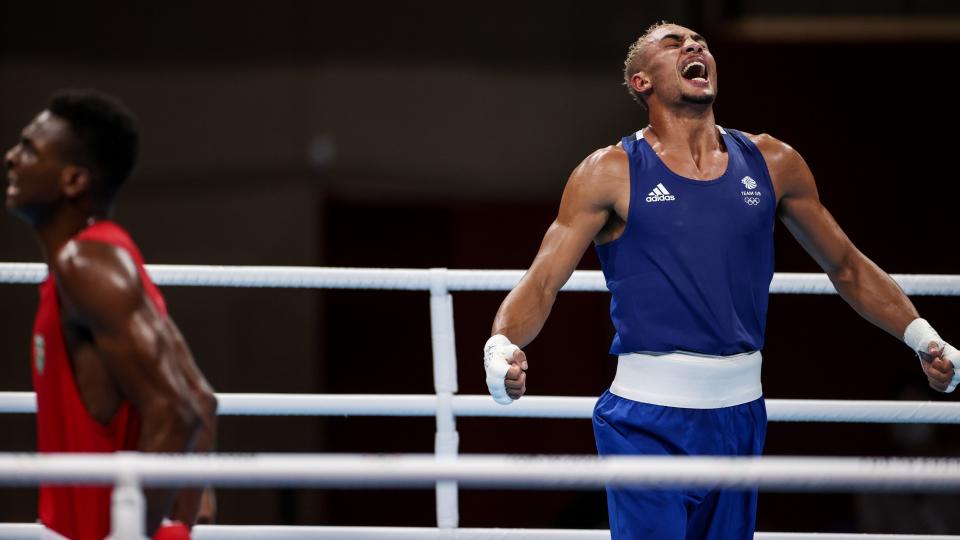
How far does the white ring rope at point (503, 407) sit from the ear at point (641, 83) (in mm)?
773

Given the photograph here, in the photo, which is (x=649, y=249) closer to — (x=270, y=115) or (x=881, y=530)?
(x=881, y=530)

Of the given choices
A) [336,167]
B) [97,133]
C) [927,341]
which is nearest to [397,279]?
[97,133]

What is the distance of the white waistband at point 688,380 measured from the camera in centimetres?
245

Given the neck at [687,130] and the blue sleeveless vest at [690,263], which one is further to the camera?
the neck at [687,130]

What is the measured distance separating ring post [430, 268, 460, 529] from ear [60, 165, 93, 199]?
115cm

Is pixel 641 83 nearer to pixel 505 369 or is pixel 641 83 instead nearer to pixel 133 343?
pixel 505 369

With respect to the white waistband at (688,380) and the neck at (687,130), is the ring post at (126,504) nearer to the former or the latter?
the white waistband at (688,380)

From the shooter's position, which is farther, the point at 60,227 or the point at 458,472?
the point at 60,227

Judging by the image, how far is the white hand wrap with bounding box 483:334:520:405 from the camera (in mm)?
2297

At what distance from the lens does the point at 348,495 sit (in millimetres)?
6488

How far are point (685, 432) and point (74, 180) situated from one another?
133 centimetres

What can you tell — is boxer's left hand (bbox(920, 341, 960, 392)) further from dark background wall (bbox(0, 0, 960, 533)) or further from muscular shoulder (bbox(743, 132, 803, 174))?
dark background wall (bbox(0, 0, 960, 533))

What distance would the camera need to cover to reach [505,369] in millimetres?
2293

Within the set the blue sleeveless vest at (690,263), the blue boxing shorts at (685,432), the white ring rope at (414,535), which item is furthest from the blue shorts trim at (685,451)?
the white ring rope at (414,535)
